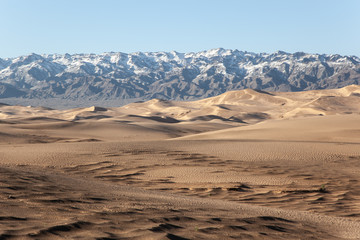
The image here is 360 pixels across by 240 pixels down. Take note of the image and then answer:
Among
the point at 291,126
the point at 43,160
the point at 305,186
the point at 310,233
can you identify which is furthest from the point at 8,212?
the point at 291,126

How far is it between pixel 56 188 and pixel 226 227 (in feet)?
11.8

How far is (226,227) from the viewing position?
6.24 meters

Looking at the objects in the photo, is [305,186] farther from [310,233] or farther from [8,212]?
[8,212]

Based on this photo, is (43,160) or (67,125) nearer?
(43,160)

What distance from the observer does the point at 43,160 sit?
15414mm

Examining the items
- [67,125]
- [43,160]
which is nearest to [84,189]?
[43,160]

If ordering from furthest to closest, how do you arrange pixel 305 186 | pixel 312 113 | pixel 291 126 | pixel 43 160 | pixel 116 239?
pixel 312 113 → pixel 291 126 → pixel 43 160 → pixel 305 186 → pixel 116 239

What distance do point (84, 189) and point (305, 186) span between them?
5.27m

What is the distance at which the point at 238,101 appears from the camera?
336ft

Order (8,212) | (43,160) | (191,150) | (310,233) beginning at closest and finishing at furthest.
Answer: (8,212) < (310,233) < (43,160) < (191,150)

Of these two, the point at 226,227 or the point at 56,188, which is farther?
the point at 56,188

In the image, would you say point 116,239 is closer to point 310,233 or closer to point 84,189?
point 310,233

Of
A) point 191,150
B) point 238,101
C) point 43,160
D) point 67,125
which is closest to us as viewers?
point 43,160

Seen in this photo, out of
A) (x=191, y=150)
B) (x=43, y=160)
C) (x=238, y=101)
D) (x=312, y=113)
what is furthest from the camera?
(x=238, y=101)
